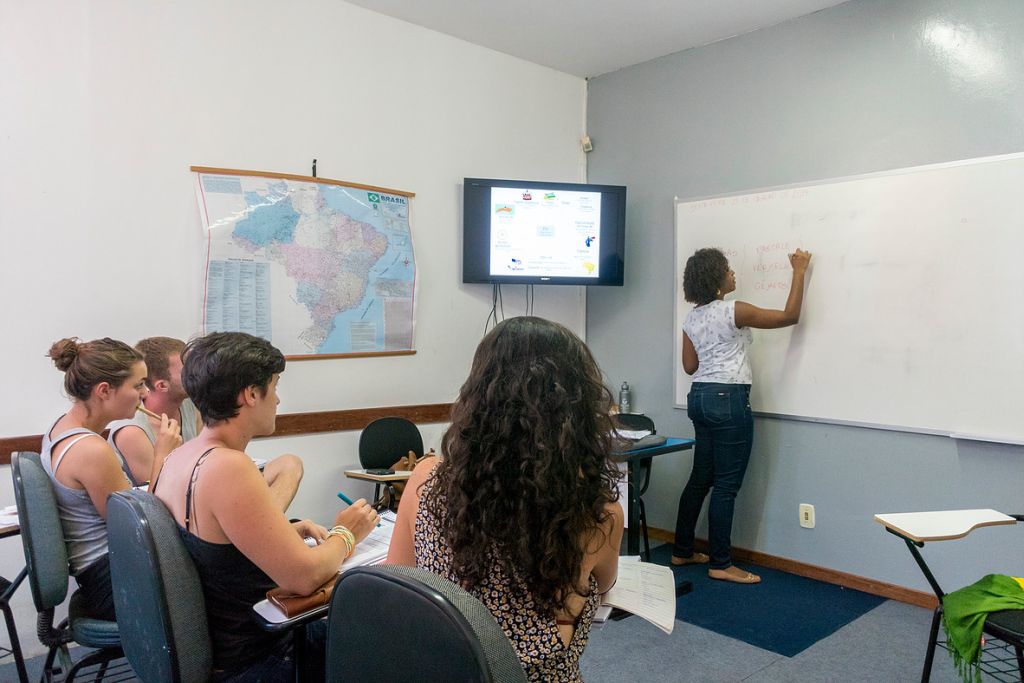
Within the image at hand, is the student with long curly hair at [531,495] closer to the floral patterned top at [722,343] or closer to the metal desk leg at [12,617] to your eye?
the metal desk leg at [12,617]

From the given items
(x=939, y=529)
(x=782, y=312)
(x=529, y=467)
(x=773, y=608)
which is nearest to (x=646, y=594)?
(x=529, y=467)

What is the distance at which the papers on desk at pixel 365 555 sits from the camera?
4.69 feet

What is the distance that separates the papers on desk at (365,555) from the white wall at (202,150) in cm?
174

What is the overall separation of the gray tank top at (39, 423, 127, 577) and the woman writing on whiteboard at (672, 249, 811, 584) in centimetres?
276

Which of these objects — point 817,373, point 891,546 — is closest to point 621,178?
point 817,373

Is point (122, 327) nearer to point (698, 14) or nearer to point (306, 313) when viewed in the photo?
point (306, 313)

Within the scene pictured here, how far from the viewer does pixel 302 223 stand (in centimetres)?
354

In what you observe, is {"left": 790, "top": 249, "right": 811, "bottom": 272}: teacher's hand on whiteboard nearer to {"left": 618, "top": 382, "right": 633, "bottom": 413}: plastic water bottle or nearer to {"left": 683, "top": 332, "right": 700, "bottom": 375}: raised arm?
{"left": 683, "top": 332, "right": 700, "bottom": 375}: raised arm

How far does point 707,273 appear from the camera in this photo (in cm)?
373

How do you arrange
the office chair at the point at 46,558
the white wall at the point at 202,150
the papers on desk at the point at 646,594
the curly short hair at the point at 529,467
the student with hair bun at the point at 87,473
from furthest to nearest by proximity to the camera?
the white wall at the point at 202,150, the student with hair bun at the point at 87,473, the office chair at the point at 46,558, the papers on desk at the point at 646,594, the curly short hair at the point at 529,467

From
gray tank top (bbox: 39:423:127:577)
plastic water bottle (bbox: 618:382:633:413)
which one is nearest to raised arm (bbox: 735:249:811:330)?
plastic water bottle (bbox: 618:382:633:413)

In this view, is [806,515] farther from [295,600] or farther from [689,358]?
[295,600]

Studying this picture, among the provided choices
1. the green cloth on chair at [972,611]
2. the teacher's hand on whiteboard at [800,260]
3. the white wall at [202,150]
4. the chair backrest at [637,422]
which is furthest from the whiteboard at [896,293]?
the white wall at [202,150]

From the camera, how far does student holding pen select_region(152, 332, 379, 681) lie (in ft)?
4.82
